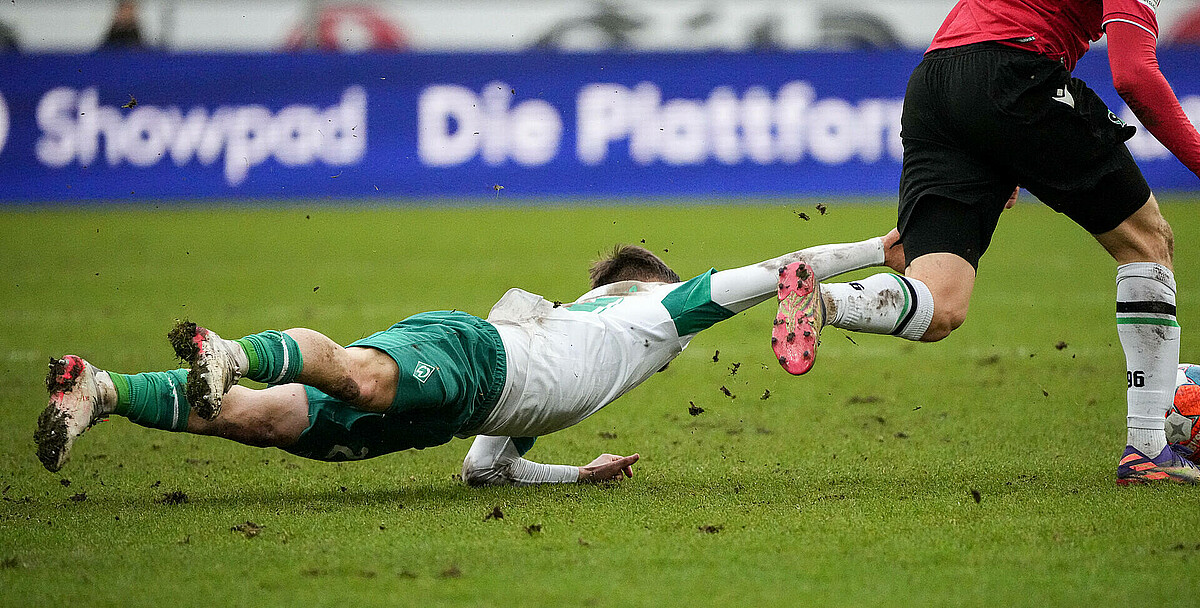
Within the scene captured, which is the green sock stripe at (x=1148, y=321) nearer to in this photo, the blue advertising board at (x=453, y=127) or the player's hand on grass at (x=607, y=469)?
the player's hand on grass at (x=607, y=469)

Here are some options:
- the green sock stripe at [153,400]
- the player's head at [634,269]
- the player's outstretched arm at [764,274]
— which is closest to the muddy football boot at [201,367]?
the green sock stripe at [153,400]

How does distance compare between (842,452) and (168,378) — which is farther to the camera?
(842,452)

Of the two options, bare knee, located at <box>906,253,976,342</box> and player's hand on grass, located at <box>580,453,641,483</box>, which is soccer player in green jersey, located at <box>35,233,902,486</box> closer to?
player's hand on grass, located at <box>580,453,641,483</box>

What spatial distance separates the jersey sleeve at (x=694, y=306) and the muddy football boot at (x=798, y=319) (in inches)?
12.3

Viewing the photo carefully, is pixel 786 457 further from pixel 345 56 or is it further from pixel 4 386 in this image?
pixel 345 56

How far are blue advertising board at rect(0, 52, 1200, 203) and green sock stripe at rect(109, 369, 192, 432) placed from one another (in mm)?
11675

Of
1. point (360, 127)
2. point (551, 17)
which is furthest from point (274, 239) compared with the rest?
point (551, 17)

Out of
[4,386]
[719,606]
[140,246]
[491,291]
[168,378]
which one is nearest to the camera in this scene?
[719,606]

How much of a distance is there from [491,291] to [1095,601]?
21.7 feet

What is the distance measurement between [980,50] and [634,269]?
48.6 inches

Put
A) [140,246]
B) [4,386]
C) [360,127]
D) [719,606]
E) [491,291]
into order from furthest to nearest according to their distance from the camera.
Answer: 1. [360,127]
2. [140,246]
3. [491,291]
4. [4,386]
5. [719,606]

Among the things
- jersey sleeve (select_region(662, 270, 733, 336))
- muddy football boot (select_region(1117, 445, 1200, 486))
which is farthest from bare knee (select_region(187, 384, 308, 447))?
muddy football boot (select_region(1117, 445, 1200, 486))

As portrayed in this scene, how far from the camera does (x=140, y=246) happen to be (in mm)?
12016

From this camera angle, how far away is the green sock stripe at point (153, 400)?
3277 millimetres
